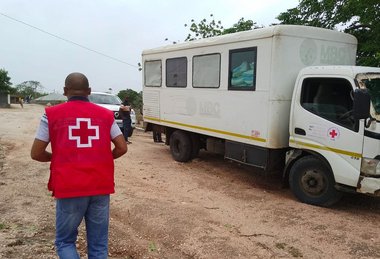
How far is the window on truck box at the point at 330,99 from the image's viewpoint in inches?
212

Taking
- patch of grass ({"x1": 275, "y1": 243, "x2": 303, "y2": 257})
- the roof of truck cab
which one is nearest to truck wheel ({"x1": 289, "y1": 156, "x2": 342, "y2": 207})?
patch of grass ({"x1": 275, "y1": 243, "x2": 303, "y2": 257})

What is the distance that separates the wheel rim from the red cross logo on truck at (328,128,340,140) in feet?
2.16

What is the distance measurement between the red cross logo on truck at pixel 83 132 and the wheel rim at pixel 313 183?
13.5ft

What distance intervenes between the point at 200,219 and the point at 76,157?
2.69m

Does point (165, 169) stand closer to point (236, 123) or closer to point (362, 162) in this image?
point (236, 123)

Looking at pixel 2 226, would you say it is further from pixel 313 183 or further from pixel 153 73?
pixel 153 73

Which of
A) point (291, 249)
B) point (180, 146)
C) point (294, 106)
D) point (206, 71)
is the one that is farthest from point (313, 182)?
point (180, 146)

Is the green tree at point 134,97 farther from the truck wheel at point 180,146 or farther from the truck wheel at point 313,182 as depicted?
the truck wheel at point 313,182

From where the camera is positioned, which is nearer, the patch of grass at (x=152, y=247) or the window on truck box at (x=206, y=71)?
the patch of grass at (x=152, y=247)

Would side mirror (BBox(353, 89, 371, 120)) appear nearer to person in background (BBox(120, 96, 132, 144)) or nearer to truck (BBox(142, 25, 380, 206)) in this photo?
truck (BBox(142, 25, 380, 206))

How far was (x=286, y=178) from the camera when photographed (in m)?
6.58

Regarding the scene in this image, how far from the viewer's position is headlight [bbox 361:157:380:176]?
5.07 metres

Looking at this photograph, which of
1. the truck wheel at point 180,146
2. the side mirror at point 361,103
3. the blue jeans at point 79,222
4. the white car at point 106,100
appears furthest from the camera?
the white car at point 106,100

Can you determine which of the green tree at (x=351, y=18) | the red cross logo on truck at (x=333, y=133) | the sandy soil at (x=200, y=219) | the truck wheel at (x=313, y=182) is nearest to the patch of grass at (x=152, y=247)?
the sandy soil at (x=200, y=219)
